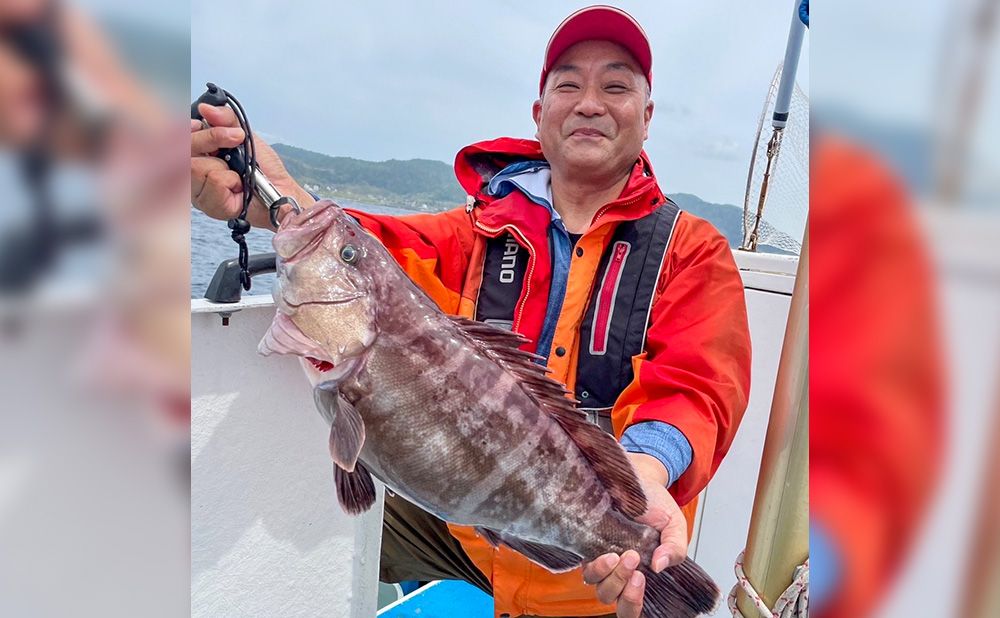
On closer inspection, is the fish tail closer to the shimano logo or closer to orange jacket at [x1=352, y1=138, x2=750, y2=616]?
orange jacket at [x1=352, y1=138, x2=750, y2=616]

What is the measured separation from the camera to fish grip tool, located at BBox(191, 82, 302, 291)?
1817mm

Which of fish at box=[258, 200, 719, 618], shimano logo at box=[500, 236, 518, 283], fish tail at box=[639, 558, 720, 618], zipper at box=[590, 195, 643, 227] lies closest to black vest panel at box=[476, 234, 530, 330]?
shimano logo at box=[500, 236, 518, 283]

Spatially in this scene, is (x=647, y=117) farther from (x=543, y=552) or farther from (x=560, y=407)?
(x=543, y=552)

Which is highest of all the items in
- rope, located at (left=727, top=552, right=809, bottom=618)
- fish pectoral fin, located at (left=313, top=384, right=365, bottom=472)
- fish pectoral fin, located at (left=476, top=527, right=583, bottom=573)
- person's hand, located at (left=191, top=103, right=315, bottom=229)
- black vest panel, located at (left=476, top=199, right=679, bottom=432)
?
person's hand, located at (left=191, top=103, right=315, bottom=229)

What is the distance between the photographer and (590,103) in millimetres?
2994

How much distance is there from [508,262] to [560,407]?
109 centimetres

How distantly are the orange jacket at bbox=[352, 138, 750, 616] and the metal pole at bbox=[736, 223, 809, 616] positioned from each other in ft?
2.27

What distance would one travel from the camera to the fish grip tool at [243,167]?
1.82 meters

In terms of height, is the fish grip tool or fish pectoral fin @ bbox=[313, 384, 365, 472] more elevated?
the fish grip tool
